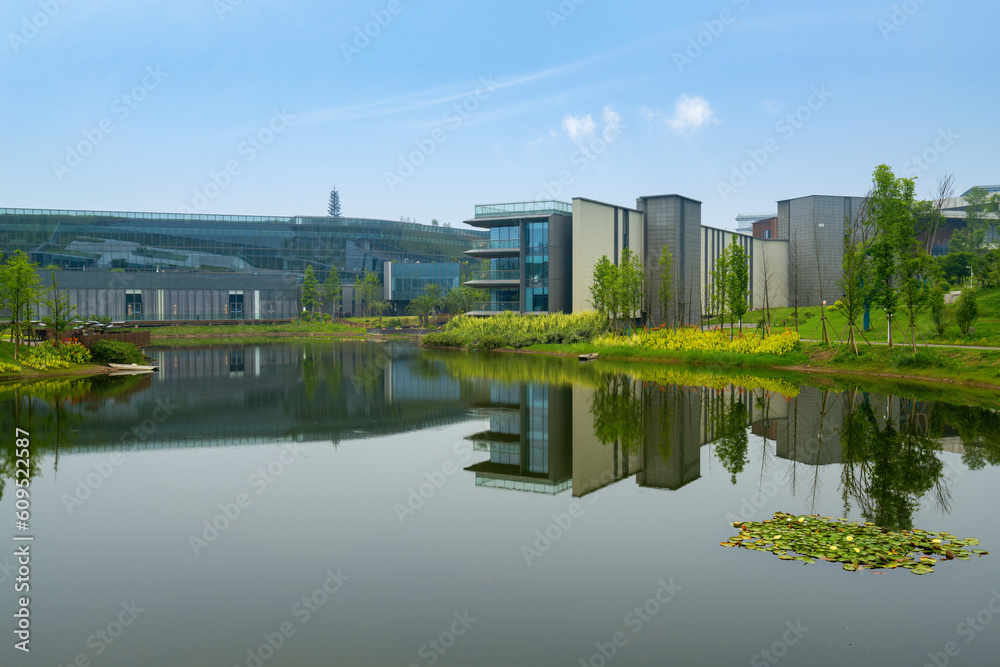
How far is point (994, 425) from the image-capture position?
66.9 ft

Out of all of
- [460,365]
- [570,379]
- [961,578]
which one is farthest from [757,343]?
[961,578]

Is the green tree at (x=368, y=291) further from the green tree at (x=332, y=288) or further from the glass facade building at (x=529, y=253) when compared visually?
the glass facade building at (x=529, y=253)

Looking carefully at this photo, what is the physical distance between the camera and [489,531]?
1179 cm

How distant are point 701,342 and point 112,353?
1338 inches

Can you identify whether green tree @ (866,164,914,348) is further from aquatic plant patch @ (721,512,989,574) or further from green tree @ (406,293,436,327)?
green tree @ (406,293,436,327)

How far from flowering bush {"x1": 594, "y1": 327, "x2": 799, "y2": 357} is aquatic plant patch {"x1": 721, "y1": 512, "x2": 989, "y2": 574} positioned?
1136 inches

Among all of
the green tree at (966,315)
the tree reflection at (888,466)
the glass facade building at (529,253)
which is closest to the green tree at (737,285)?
the green tree at (966,315)

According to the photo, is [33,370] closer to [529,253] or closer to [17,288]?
[17,288]

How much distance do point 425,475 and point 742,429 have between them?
33.2ft

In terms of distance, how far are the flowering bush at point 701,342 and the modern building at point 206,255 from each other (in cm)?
5561

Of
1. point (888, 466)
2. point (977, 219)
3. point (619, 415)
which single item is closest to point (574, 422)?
point (619, 415)

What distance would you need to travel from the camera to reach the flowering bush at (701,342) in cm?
3938

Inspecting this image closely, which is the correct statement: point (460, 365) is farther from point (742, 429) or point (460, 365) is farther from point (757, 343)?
point (742, 429)

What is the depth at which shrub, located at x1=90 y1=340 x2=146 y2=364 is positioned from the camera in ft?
122
